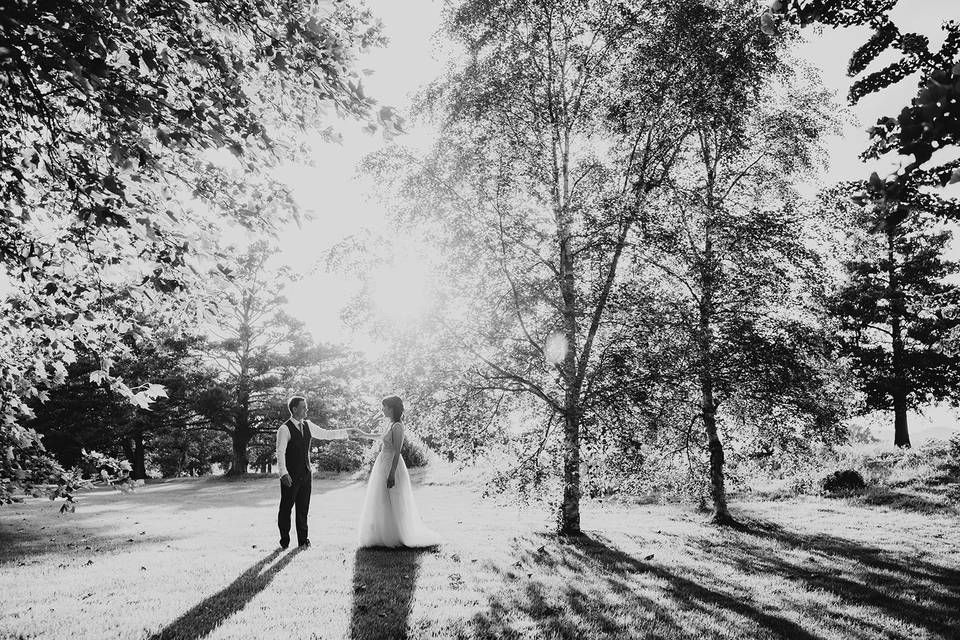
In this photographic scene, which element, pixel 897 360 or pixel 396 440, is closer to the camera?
pixel 396 440

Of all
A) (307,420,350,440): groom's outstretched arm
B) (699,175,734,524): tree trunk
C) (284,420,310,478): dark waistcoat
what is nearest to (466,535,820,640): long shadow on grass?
(307,420,350,440): groom's outstretched arm

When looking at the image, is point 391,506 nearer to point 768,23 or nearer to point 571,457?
point 571,457

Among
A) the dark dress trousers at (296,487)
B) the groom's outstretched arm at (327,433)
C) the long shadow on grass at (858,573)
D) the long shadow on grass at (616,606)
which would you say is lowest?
the long shadow on grass at (858,573)

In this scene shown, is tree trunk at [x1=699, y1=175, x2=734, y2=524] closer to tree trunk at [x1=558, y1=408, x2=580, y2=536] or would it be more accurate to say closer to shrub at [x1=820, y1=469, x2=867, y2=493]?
tree trunk at [x1=558, y1=408, x2=580, y2=536]

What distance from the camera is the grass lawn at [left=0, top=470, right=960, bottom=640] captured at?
17.3 feet

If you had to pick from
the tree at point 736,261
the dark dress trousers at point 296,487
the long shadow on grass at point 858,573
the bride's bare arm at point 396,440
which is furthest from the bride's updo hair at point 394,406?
the long shadow on grass at point 858,573

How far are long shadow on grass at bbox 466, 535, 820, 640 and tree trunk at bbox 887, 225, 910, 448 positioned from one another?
28.2 metres

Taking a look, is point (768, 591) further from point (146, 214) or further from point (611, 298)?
point (146, 214)

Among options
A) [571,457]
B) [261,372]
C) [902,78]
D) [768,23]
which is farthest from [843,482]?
[261,372]

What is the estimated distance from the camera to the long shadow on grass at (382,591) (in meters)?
5.04

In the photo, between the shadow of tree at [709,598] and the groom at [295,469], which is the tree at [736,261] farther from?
the groom at [295,469]

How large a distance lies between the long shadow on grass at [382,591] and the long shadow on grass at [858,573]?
4.85 metres

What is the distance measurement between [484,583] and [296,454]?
404cm

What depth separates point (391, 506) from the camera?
29.1 feet
